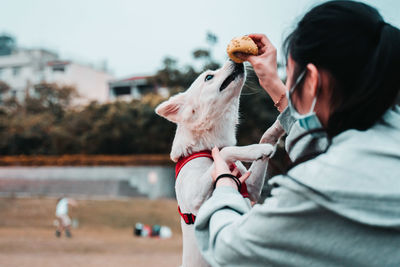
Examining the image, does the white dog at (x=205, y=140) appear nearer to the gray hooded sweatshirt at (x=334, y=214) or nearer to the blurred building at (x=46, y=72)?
the gray hooded sweatshirt at (x=334, y=214)

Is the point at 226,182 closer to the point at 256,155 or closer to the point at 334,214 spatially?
the point at 334,214

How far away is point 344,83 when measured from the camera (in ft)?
3.90

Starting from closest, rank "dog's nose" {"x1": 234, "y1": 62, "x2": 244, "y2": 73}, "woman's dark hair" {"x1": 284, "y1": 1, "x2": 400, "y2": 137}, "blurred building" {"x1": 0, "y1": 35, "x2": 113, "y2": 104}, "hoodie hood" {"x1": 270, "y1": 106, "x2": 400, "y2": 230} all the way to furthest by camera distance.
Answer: "hoodie hood" {"x1": 270, "y1": 106, "x2": 400, "y2": 230} < "woman's dark hair" {"x1": 284, "y1": 1, "x2": 400, "y2": 137} < "dog's nose" {"x1": 234, "y1": 62, "x2": 244, "y2": 73} < "blurred building" {"x1": 0, "y1": 35, "x2": 113, "y2": 104}

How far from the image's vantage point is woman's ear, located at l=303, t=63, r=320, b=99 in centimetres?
121

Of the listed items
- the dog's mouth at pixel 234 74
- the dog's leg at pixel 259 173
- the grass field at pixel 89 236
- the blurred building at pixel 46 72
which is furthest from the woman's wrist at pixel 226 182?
the blurred building at pixel 46 72

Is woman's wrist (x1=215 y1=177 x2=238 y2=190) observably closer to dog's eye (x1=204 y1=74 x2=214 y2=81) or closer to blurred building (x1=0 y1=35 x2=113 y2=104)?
dog's eye (x1=204 y1=74 x2=214 y2=81)

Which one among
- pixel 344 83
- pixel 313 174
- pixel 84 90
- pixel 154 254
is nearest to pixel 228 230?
pixel 313 174

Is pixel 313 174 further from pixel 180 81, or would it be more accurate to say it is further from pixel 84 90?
pixel 84 90

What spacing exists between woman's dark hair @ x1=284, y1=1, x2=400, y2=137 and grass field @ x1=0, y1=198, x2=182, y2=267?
988 centimetres

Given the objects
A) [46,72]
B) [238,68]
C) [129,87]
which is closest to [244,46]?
[238,68]

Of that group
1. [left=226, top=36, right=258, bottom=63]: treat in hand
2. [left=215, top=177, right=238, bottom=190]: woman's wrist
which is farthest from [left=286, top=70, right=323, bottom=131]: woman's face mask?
[left=226, top=36, right=258, bottom=63]: treat in hand

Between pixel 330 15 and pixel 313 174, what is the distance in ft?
1.65

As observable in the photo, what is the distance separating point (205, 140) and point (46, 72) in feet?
172

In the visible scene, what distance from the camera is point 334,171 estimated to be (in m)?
1.05
